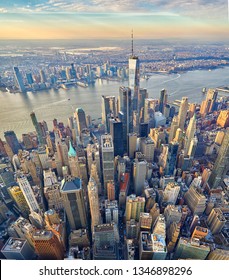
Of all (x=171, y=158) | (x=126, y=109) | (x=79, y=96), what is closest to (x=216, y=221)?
(x=171, y=158)

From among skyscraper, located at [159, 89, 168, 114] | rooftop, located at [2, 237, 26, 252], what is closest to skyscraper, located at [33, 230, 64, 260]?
rooftop, located at [2, 237, 26, 252]

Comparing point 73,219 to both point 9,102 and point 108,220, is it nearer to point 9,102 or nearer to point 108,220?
point 108,220

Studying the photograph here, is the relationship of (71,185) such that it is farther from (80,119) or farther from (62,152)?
(80,119)

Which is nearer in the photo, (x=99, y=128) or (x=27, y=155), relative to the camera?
(x=27, y=155)

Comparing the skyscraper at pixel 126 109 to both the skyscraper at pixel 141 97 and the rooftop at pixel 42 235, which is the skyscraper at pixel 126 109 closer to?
the skyscraper at pixel 141 97

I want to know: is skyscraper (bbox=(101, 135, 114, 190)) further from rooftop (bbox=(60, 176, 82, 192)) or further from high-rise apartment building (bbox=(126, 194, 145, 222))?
rooftop (bbox=(60, 176, 82, 192))
